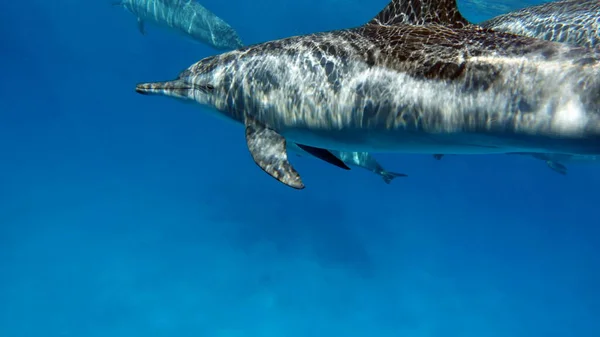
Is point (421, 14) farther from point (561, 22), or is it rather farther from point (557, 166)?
point (557, 166)

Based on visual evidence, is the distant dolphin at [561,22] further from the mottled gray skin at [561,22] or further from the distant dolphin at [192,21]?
the distant dolphin at [192,21]

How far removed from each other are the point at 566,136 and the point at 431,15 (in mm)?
2232

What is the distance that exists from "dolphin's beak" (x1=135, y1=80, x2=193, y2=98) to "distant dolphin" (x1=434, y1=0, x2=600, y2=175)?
482 cm

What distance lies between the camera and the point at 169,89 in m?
6.24

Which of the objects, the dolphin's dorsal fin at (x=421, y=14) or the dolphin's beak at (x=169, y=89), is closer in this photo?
the dolphin's dorsal fin at (x=421, y=14)

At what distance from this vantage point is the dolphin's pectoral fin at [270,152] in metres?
4.91

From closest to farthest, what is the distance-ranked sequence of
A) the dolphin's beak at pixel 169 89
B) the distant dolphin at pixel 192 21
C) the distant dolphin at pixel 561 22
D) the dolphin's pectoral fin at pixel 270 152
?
the dolphin's pectoral fin at pixel 270 152
the dolphin's beak at pixel 169 89
the distant dolphin at pixel 561 22
the distant dolphin at pixel 192 21

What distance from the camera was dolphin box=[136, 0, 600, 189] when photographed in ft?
12.2

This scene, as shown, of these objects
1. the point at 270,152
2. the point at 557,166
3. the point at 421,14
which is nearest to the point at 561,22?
the point at 421,14

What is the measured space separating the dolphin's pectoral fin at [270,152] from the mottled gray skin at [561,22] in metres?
4.74

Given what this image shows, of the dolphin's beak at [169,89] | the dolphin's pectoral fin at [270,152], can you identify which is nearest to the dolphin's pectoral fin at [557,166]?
the dolphin's pectoral fin at [270,152]

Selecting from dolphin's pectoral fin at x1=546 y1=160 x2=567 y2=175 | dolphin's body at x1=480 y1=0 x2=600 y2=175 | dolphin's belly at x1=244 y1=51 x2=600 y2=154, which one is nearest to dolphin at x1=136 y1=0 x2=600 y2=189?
dolphin's belly at x1=244 y1=51 x2=600 y2=154

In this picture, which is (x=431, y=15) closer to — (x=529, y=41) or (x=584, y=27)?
(x=529, y=41)

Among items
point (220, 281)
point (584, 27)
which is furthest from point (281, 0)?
point (584, 27)
